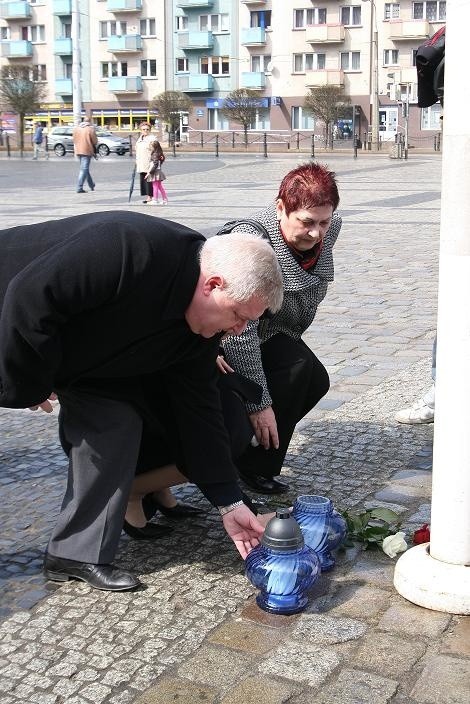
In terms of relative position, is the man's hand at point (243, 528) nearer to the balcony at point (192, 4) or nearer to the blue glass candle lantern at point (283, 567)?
the blue glass candle lantern at point (283, 567)

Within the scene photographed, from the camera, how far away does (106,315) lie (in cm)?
326

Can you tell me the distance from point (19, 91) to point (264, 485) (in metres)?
55.6

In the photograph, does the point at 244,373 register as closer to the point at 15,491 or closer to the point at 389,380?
the point at 15,491

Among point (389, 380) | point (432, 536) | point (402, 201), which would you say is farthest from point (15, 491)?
point (402, 201)

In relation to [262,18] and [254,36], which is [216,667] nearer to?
[254,36]

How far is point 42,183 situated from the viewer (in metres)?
26.4

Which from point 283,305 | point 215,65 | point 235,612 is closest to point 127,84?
point 215,65

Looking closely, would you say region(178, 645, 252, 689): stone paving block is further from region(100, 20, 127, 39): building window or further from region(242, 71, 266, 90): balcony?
region(100, 20, 127, 39): building window

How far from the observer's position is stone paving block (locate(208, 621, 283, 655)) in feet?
10.2

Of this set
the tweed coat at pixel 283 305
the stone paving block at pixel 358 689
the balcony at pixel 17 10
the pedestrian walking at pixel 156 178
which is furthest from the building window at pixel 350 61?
the stone paving block at pixel 358 689

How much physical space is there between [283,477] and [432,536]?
1320 mm

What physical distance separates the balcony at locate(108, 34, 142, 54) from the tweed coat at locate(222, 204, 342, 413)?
67.5 m

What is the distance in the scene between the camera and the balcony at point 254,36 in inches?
2589

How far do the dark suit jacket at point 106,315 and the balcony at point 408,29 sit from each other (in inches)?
2394
